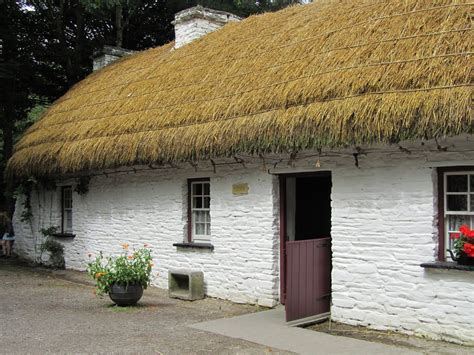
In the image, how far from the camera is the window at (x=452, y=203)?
7.67 metres

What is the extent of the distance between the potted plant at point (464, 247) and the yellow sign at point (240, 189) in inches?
153

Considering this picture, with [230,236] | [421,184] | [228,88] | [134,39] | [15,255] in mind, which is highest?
[134,39]

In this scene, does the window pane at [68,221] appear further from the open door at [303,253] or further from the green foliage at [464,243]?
the green foliage at [464,243]

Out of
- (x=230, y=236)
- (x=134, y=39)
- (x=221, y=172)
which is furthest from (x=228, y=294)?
(x=134, y=39)

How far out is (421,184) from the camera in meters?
7.82

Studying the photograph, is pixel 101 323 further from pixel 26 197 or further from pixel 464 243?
pixel 26 197

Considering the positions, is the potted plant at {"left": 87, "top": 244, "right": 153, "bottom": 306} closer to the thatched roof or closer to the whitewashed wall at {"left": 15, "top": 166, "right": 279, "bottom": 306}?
the whitewashed wall at {"left": 15, "top": 166, "right": 279, "bottom": 306}

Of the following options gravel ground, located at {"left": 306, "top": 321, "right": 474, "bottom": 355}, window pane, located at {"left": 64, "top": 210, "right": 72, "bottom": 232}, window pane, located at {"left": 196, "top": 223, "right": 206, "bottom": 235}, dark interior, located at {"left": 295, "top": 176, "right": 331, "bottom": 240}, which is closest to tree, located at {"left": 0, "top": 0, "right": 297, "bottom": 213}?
window pane, located at {"left": 64, "top": 210, "right": 72, "bottom": 232}

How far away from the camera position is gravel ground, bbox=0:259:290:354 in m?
7.24

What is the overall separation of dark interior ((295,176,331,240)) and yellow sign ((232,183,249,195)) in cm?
98

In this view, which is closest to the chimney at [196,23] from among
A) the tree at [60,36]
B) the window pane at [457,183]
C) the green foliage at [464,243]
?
the tree at [60,36]

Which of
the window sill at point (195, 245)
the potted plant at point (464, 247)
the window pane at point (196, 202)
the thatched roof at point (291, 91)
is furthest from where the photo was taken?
the window pane at point (196, 202)

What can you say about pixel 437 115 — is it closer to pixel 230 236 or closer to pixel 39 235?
pixel 230 236

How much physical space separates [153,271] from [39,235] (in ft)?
19.8
